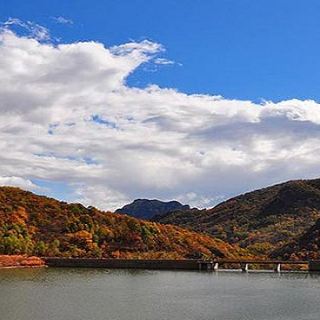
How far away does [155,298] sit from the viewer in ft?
194

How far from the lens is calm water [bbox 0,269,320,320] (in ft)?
155

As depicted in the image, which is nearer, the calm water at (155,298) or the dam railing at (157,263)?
the calm water at (155,298)

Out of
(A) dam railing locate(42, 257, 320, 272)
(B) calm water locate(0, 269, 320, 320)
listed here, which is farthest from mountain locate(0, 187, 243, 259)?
(B) calm water locate(0, 269, 320, 320)

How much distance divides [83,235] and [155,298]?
2720 inches

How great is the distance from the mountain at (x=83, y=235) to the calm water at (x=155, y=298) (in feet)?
111

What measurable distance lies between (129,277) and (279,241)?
3073 inches

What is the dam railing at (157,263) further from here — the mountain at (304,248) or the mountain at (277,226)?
the mountain at (277,226)

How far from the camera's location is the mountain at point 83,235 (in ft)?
393

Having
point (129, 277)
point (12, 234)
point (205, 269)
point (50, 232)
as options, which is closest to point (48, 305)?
point (129, 277)

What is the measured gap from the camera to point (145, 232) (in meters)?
132

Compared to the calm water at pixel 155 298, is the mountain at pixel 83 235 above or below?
above

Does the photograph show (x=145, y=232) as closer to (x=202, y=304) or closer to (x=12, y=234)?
(x=12, y=234)

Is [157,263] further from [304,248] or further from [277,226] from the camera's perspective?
[277,226]

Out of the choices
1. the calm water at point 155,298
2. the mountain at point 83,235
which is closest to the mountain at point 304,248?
the mountain at point 83,235
